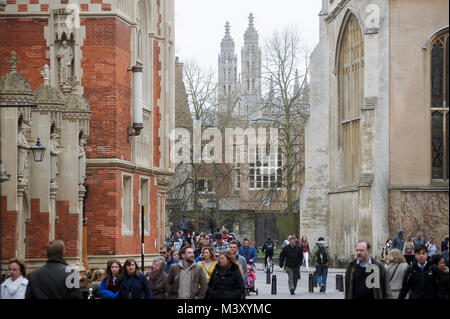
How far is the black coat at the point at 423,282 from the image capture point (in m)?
14.2

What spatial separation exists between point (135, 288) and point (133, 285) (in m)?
0.05

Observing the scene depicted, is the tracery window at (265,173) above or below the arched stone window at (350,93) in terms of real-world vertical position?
below

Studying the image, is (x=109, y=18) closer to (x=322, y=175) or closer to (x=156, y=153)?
(x=156, y=153)

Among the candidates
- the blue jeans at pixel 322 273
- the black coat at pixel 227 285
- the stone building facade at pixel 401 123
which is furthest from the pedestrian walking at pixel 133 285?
the stone building facade at pixel 401 123

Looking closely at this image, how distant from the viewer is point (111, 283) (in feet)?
47.7

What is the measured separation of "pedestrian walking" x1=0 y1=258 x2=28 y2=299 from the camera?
1292 centimetres

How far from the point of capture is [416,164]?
41.6 m

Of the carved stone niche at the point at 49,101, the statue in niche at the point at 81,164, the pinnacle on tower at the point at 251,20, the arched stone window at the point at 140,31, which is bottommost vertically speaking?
the statue in niche at the point at 81,164

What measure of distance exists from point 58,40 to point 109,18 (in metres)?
1.42

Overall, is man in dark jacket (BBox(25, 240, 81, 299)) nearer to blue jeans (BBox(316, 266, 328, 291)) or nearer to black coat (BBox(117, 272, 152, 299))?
black coat (BBox(117, 272, 152, 299))

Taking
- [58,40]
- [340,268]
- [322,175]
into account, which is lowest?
[340,268]

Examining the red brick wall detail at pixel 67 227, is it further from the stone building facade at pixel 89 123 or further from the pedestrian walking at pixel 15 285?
the pedestrian walking at pixel 15 285

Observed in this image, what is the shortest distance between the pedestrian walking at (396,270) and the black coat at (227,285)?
2.42 meters
